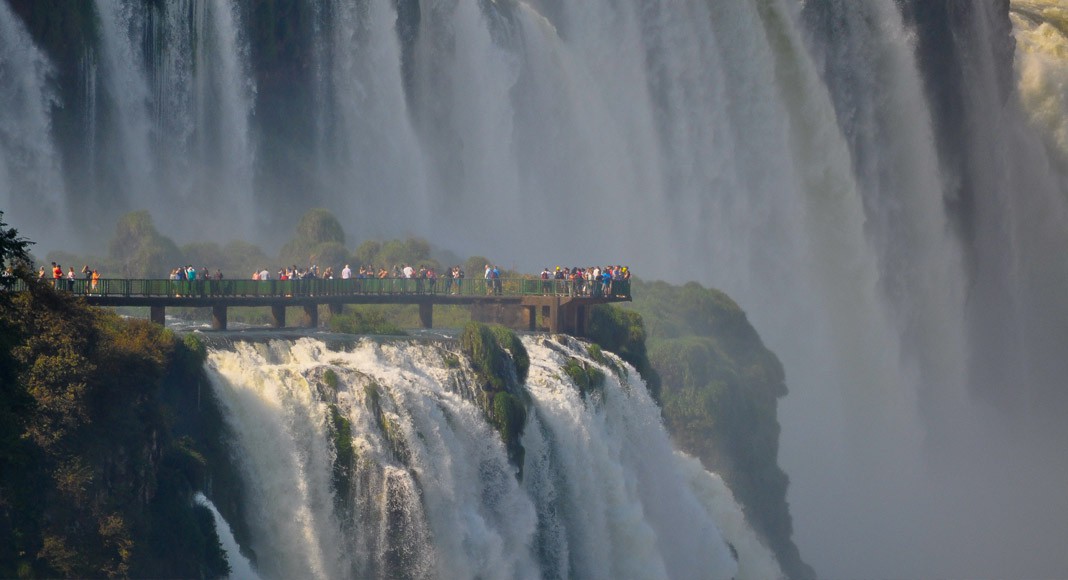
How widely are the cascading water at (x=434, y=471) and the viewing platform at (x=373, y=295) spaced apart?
10.2 ft

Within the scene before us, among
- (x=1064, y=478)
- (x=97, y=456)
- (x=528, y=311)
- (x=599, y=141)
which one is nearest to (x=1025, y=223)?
(x=1064, y=478)

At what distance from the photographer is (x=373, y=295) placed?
47.7 metres

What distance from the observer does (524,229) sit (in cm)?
Result: 7862

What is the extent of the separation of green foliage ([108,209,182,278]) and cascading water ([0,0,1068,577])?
1469cm

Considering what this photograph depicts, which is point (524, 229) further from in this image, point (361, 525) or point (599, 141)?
point (361, 525)

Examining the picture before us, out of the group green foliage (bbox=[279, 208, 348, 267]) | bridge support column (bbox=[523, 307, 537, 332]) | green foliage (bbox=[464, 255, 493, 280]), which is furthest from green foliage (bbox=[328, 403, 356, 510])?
green foliage (bbox=[464, 255, 493, 280])

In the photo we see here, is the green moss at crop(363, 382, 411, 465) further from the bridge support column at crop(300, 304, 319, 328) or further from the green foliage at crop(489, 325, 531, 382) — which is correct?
the bridge support column at crop(300, 304, 319, 328)

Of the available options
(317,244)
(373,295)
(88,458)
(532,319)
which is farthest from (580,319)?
(88,458)

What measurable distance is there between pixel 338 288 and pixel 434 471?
12.3 metres

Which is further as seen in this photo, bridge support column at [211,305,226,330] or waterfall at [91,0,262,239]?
waterfall at [91,0,262,239]

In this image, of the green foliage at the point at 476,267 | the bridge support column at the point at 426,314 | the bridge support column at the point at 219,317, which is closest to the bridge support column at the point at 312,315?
the bridge support column at the point at 219,317

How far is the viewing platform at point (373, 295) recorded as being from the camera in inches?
1608

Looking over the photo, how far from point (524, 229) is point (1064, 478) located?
84.9 feet

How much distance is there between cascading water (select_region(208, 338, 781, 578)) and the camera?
110 feet
